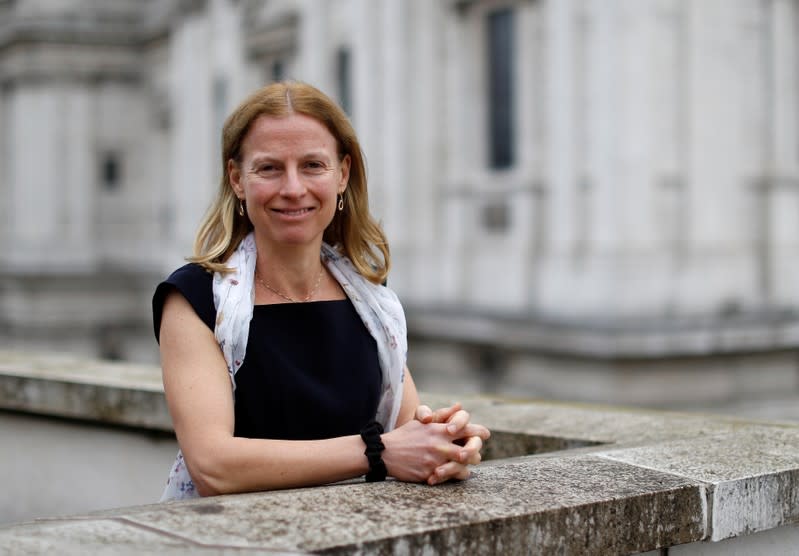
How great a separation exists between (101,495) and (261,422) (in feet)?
6.40

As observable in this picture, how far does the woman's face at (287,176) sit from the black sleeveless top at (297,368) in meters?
0.22

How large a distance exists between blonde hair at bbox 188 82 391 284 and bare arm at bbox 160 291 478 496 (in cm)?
26

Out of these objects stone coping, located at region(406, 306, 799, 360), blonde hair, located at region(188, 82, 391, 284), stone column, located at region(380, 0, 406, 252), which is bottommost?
stone coping, located at region(406, 306, 799, 360)

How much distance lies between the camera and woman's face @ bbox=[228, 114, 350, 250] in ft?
10.4

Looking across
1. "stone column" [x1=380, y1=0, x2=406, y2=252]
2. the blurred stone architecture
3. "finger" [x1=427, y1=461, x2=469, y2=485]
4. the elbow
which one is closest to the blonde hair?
the elbow

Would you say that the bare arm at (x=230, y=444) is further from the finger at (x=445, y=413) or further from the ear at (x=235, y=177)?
the ear at (x=235, y=177)

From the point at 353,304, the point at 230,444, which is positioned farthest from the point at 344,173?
the point at 230,444

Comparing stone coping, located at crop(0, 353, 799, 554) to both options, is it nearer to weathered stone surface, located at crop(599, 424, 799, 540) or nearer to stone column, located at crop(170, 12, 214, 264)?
weathered stone surface, located at crop(599, 424, 799, 540)

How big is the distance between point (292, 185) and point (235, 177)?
0.70ft

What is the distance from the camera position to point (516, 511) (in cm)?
Answer: 261

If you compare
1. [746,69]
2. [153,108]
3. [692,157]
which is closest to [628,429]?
[692,157]

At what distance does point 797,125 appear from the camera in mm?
14445

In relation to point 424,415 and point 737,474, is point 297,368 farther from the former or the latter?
point 737,474

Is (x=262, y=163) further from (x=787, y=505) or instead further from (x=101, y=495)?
(x=101, y=495)
